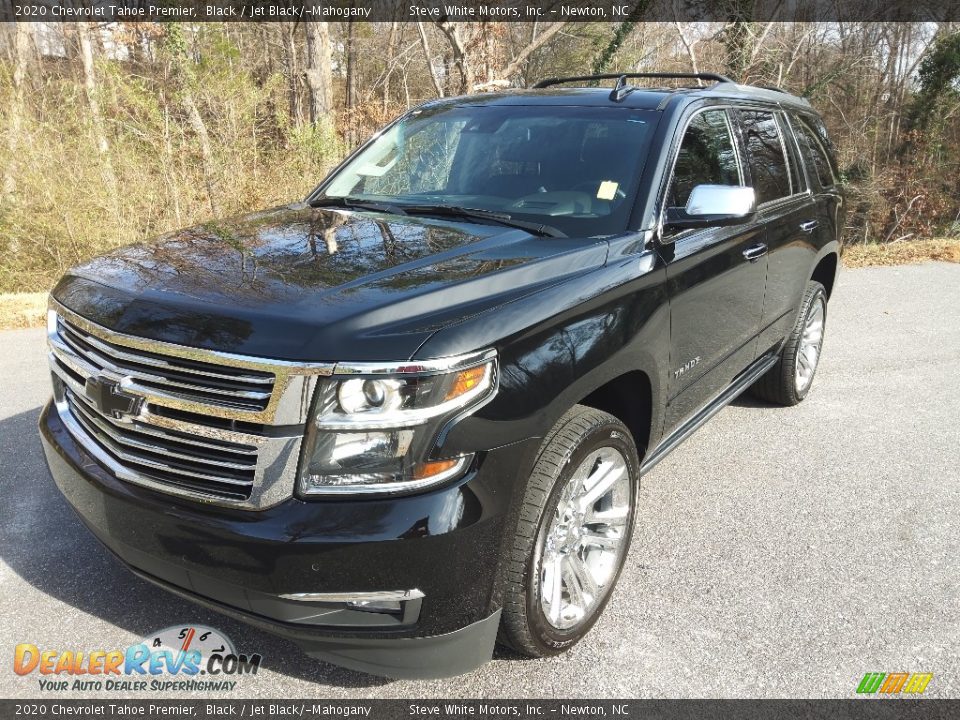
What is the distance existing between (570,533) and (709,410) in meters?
1.51

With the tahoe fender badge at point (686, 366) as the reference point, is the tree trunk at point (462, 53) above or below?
above

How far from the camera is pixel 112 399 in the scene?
230 cm

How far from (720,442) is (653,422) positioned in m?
1.69

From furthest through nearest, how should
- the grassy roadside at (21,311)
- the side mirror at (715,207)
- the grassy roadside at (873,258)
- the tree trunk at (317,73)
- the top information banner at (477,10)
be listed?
the tree trunk at (317,73), the top information banner at (477,10), the grassy roadside at (873,258), the grassy roadside at (21,311), the side mirror at (715,207)

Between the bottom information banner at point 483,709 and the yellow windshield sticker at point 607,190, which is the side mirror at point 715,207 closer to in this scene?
the yellow windshield sticker at point 607,190

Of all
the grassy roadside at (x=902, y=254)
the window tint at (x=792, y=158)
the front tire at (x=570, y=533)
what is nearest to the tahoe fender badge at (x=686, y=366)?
the front tire at (x=570, y=533)

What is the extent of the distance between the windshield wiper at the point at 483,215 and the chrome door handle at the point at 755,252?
1269 mm

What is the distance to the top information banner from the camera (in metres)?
13.6

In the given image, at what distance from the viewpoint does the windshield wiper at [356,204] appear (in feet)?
11.4

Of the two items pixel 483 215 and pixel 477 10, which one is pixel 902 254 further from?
pixel 483 215

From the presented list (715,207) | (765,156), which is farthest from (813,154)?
(715,207)

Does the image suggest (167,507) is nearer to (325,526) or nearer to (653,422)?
(325,526)

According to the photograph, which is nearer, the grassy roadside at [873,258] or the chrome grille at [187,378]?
the chrome grille at [187,378]

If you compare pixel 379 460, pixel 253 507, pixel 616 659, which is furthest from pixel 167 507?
pixel 616 659
